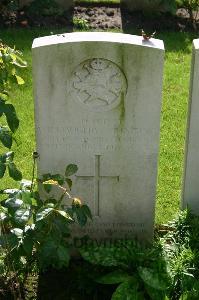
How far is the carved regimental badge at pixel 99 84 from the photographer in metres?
4.08

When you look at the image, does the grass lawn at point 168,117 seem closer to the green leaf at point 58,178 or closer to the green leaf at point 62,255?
the green leaf at point 58,178

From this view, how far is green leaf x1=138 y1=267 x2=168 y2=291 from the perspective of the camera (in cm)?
402

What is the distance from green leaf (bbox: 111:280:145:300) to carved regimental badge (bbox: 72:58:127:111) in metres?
1.19

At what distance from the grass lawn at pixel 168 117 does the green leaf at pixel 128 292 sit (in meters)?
1.10

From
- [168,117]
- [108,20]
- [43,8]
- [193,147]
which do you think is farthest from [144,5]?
[193,147]

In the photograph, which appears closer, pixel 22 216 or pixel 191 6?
pixel 22 216

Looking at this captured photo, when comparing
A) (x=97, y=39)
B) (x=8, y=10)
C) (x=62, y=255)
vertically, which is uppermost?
(x=8, y=10)

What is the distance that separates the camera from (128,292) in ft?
13.3

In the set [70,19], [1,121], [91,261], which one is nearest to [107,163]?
[91,261]

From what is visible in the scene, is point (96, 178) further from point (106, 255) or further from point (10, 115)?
point (10, 115)

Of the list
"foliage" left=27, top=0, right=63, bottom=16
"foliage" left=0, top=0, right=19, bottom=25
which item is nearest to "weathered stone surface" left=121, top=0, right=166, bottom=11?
"foliage" left=27, top=0, right=63, bottom=16

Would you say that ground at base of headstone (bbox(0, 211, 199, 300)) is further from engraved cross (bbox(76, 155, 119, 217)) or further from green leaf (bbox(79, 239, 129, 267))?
engraved cross (bbox(76, 155, 119, 217))

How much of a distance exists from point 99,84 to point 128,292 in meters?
1.40

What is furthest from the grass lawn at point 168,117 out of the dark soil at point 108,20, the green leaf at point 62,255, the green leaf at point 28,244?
the green leaf at point 62,255
